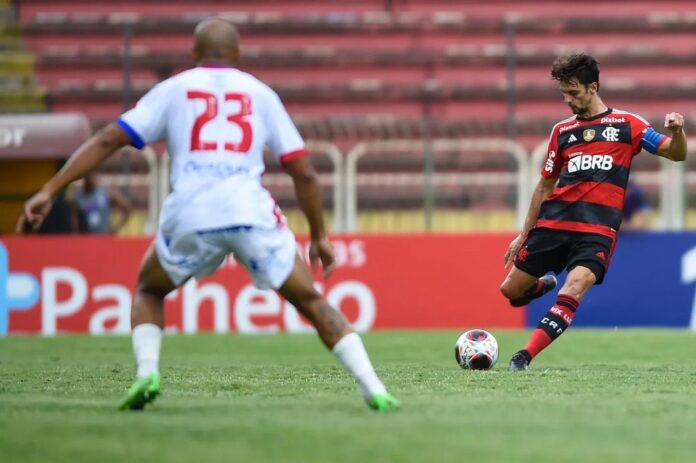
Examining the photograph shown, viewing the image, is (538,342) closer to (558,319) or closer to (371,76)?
(558,319)

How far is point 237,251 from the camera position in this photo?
241 inches

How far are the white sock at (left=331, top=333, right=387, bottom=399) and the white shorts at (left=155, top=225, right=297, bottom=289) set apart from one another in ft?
1.35

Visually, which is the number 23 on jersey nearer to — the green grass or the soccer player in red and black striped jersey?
the green grass

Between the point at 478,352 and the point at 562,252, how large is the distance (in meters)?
0.93

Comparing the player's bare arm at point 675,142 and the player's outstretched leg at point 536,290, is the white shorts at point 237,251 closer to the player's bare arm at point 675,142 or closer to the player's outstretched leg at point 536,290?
the player's bare arm at point 675,142

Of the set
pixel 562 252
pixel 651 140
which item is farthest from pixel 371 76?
pixel 651 140

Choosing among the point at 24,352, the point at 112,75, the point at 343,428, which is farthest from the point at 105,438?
the point at 112,75

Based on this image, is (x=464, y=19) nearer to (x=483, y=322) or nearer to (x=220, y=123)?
(x=483, y=322)

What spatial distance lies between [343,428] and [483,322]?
10.2 m

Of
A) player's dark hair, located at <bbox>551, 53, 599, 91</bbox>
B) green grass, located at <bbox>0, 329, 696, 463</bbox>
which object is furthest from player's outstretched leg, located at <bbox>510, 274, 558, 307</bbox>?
player's dark hair, located at <bbox>551, 53, 599, 91</bbox>

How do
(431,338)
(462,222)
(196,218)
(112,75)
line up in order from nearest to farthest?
1. (196,218)
2. (431,338)
3. (462,222)
4. (112,75)

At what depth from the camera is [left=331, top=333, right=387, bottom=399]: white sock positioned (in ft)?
20.2

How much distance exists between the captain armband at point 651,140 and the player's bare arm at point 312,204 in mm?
3524

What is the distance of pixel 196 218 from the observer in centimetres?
601
